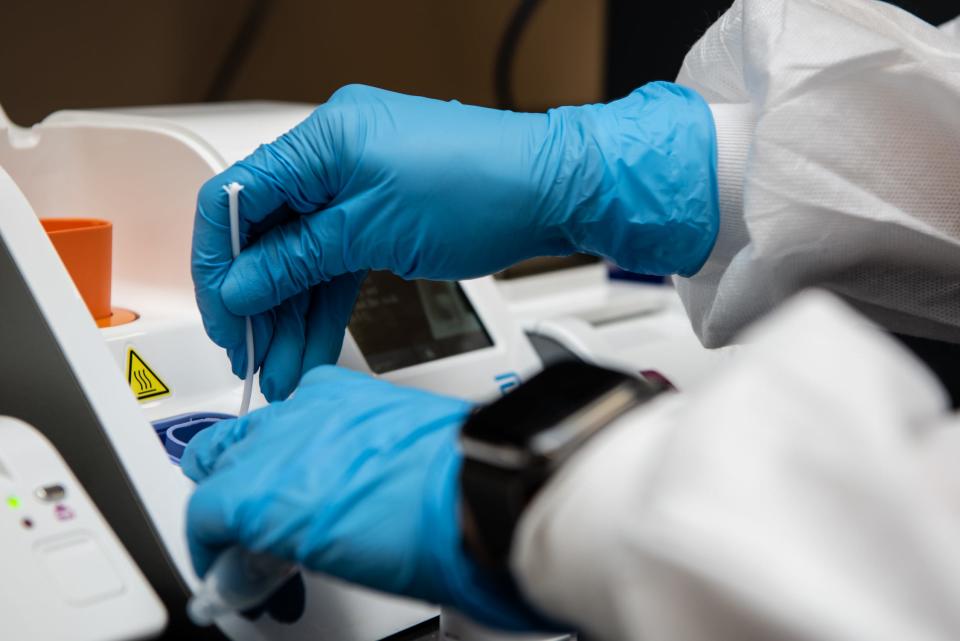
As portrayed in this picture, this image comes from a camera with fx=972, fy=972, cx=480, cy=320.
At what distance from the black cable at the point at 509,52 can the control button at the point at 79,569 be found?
1.33m

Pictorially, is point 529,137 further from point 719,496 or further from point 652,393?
point 719,496

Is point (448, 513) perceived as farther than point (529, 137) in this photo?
No

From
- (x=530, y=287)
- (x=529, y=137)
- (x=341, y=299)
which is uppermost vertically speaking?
(x=529, y=137)

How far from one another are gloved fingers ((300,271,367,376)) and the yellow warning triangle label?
0.43ft

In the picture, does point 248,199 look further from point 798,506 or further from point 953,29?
point 953,29

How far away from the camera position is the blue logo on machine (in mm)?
1044

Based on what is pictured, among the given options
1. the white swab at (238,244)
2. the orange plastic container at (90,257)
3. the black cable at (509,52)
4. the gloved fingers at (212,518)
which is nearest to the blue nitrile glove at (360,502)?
the gloved fingers at (212,518)

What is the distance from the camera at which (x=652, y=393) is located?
55cm

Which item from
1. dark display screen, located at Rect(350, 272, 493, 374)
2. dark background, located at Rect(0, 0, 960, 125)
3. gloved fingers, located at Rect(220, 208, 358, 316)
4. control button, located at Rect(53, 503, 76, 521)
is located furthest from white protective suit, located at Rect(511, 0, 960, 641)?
dark background, located at Rect(0, 0, 960, 125)

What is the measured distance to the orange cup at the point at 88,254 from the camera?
2.78 feet

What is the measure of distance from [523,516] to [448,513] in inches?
2.3

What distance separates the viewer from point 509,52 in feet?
5.82

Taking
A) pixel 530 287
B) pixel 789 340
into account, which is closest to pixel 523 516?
pixel 789 340

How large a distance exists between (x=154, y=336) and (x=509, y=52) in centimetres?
108
